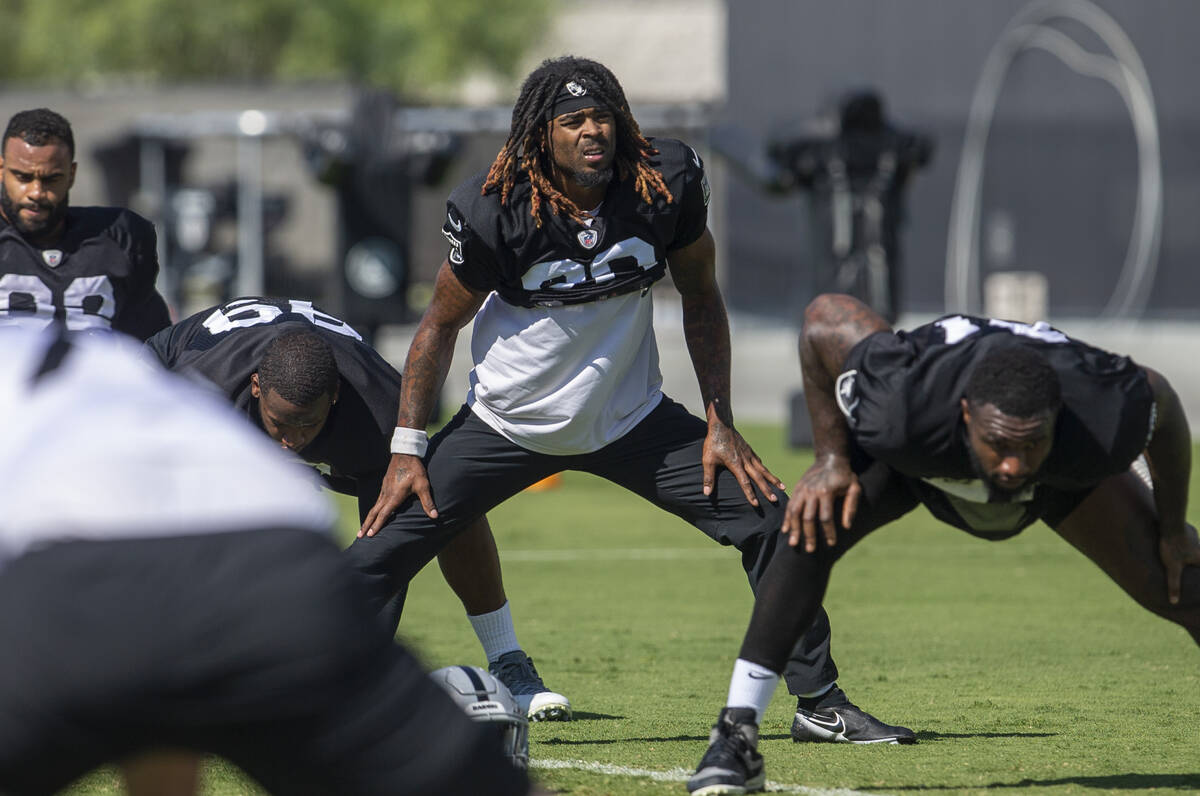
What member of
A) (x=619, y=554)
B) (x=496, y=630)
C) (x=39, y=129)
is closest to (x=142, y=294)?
(x=39, y=129)

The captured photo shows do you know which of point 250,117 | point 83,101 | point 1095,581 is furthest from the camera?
point 83,101

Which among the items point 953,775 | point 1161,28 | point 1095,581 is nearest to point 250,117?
point 1161,28

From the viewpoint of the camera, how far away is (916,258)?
2478cm

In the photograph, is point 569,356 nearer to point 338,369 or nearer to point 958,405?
point 338,369

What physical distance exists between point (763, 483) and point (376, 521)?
1.29 metres

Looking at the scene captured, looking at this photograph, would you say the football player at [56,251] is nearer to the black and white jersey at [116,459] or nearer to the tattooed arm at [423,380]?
the tattooed arm at [423,380]

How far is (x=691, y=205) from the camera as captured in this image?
567cm

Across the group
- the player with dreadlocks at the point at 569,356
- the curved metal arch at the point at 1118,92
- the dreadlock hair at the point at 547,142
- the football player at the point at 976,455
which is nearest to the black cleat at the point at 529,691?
the player with dreadlocks at the point at 569,356

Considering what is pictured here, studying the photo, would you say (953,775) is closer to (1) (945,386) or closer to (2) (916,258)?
(1) (945,386)

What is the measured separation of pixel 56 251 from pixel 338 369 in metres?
1.67

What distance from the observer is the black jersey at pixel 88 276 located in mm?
6547

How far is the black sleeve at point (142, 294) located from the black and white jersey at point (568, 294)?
1.73 meters

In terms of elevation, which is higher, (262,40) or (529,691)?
(262,40)

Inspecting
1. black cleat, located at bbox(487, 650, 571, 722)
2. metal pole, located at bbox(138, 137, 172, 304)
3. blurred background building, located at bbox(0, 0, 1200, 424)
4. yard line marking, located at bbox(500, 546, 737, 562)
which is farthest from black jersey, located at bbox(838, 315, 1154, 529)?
metal pole, located at bbox(138, 137, 172, 304)
